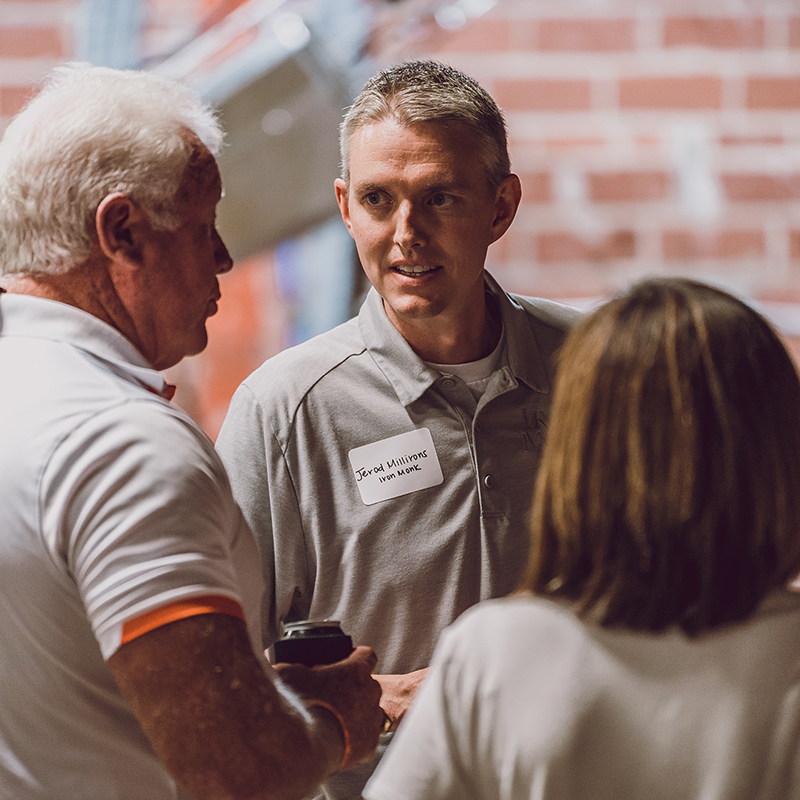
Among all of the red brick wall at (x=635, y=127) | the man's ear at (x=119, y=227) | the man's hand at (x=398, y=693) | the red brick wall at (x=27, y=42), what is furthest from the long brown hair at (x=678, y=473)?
the red brick wall at (x=27, y=42)

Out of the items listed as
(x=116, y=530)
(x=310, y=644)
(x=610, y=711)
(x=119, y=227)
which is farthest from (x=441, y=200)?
(x=610, y=711)

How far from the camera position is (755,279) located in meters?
2.26

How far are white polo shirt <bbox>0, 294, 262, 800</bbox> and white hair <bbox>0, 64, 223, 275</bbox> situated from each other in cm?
12

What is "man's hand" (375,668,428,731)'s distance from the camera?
1334mm

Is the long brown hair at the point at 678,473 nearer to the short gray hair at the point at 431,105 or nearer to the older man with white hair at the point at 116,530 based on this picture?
the older man with white hair at the point at 116,530

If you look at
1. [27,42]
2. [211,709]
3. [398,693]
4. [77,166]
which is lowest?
[398,693]

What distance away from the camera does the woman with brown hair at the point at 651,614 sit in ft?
2.42

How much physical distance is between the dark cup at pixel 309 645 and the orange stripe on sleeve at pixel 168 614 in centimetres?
25

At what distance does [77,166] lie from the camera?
101 cm

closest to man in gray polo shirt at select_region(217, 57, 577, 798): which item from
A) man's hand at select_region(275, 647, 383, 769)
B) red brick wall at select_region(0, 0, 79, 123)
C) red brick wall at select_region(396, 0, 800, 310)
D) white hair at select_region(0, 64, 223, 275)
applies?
man's hand at select_region(275, 647, 383, 769)

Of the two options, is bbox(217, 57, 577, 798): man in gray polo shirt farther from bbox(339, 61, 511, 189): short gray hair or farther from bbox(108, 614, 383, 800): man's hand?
bbox(108, 614, 383, 800): man's hand

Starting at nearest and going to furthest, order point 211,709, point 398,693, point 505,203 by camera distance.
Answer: point 211,709 → point 398,693 → point 505,203

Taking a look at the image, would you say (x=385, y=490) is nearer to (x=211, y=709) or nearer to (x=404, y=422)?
(x=404, y=422)

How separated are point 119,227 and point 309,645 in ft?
1.67
